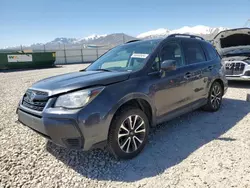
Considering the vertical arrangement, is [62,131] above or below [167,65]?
below

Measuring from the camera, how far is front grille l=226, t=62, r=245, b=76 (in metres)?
7.41

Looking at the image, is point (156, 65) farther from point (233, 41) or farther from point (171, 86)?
point (233, 41)

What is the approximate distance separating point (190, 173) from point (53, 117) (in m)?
1.85

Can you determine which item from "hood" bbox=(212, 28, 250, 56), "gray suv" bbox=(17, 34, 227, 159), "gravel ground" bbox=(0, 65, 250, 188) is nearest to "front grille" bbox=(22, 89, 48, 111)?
"gray suv" bbox=(17, 34, 227, 159)

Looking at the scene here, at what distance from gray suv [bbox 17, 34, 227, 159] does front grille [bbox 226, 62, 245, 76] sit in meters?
3.95

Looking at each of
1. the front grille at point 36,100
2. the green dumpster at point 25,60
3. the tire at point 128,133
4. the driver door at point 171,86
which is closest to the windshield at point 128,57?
A: the driver door at point 171,86

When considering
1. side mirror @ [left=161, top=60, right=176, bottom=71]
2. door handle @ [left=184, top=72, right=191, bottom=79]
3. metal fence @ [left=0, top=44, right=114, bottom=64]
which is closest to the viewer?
side mirror @ [left=161, top=60, right=176, bottom=71]

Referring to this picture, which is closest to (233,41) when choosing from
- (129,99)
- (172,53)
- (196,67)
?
(196,67)

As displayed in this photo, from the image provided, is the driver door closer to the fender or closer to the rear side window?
the fender

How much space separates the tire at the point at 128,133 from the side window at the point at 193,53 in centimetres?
177

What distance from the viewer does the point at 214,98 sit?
486 cm

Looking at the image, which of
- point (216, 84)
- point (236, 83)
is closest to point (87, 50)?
point (236, 83)

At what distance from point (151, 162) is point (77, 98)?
137 centimetres

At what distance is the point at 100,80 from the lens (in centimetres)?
275
